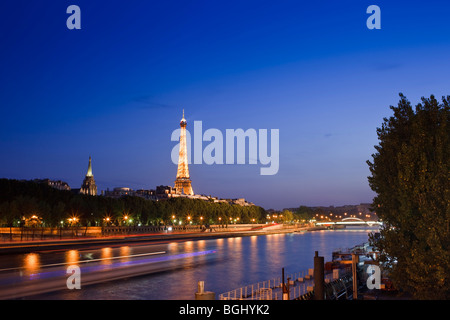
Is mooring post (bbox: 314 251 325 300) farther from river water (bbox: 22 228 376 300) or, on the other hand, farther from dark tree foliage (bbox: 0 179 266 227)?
dark tree foliage (bbox: 0 179 266 227)

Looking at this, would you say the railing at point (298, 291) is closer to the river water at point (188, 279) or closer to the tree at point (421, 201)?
the river water at point (188, 279)

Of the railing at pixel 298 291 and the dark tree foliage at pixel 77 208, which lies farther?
the dark tree foliage at pixel 77 208

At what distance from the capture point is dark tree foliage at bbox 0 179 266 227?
288 ft

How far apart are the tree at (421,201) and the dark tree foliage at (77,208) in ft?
268

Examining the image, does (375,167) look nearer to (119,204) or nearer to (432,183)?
(432,183)

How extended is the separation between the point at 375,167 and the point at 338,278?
1483cm

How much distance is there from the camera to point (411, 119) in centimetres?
2136

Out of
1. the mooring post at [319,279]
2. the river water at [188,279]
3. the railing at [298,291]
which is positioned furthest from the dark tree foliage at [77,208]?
the mooring post at [319,279]

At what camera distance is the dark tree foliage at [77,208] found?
87.7 m

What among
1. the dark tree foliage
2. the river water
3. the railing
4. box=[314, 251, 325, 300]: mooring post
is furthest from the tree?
the dark tree foliage

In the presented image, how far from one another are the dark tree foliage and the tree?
81.7 m

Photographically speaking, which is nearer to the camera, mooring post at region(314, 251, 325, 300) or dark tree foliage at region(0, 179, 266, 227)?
mooring post at region(314, 251, 325, 300)
